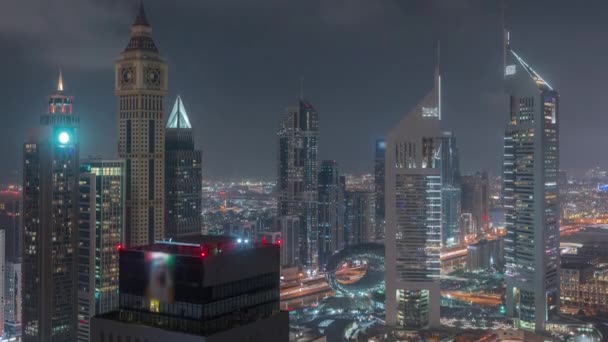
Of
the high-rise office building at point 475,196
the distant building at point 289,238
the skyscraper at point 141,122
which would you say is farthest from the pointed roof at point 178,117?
the high-rise office building at point 475,196

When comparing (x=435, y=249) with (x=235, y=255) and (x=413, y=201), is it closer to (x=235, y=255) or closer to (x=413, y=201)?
(x=413, y=201)

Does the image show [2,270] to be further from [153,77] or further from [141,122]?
[153,77]

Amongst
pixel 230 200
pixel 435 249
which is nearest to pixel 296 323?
pixel 435 249

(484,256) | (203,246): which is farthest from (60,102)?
Answer: (484,256)

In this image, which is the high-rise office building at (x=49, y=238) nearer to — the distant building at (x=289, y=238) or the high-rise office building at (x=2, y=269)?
the high-rise office building at (x=2, y=269)

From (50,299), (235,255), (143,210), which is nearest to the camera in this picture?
(235,255)
